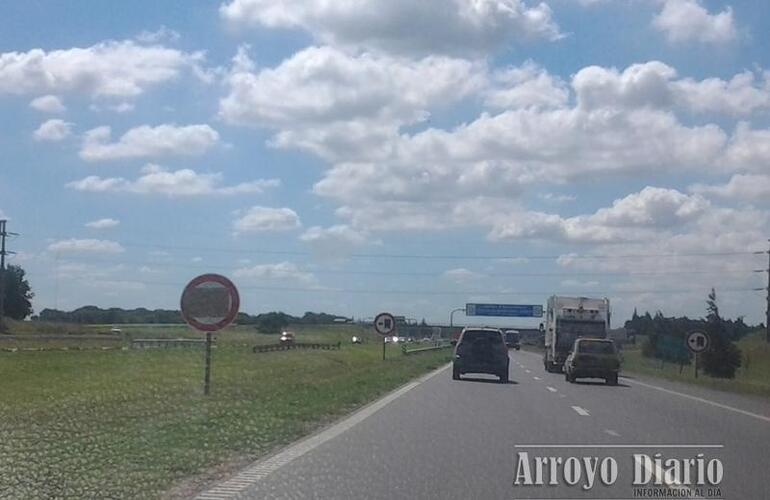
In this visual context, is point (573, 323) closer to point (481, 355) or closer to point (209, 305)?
point (481, 355)

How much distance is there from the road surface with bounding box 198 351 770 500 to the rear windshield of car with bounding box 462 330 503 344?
11082mm

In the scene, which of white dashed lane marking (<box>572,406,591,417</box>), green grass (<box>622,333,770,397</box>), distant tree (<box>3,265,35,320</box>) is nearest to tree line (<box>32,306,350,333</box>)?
distant tree (<box>3,265,35,320</box>)

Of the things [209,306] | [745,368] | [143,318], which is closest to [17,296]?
[143,318]

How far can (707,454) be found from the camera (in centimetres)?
1588

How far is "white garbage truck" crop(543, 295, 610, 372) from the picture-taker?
52.7 metres

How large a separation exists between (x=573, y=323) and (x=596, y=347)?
11519 millimetres

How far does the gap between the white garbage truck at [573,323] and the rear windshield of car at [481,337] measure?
12.1 metres

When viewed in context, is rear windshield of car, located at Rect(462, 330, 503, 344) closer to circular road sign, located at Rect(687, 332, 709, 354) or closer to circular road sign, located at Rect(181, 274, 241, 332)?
circular road sign, located at Rect(687, 332, 709, 354)

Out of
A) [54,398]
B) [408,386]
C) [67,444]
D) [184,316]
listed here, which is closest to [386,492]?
[67,444]

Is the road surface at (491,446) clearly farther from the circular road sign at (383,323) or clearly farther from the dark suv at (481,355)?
the circular road sign at (383,323)

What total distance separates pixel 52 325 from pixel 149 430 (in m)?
79.7

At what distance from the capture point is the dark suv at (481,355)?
39.8m

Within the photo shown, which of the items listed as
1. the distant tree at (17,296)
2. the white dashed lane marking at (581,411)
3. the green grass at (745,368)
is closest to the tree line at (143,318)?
the distant tree at (17,296)

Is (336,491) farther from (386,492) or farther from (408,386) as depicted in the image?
(408,386)
